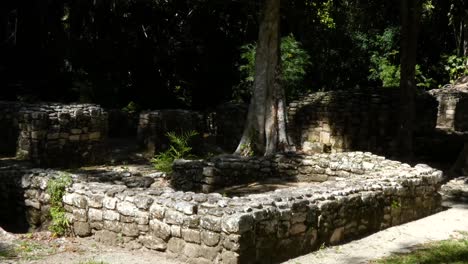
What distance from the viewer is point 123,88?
83.8 feet

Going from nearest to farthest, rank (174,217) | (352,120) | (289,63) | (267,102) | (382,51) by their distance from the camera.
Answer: (174,217)
(267,102)
(352,120)
(289,63)
(382,51)

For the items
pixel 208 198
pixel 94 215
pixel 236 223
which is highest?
pixel 208 198

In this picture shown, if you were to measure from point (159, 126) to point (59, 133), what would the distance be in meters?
3.75

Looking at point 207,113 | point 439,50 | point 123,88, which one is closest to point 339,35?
point 439,50

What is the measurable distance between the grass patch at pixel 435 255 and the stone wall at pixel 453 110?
53.0 ft

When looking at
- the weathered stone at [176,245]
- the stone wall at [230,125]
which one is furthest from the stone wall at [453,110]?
the weathered stone at [176,245]

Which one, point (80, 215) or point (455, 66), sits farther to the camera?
point (455, 66)

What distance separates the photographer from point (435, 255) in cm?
742

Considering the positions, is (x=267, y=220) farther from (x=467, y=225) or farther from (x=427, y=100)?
(x=427, y=100)

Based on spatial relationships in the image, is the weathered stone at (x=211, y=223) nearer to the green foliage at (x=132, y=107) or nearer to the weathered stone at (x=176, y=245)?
the weathered stone at (x=176, y=245)

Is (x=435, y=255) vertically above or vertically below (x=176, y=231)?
below

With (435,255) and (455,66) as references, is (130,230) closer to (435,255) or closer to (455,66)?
(435,255)

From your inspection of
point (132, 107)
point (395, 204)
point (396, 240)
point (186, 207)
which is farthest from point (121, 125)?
point (186, 207)

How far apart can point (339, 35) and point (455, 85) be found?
5.98 m
